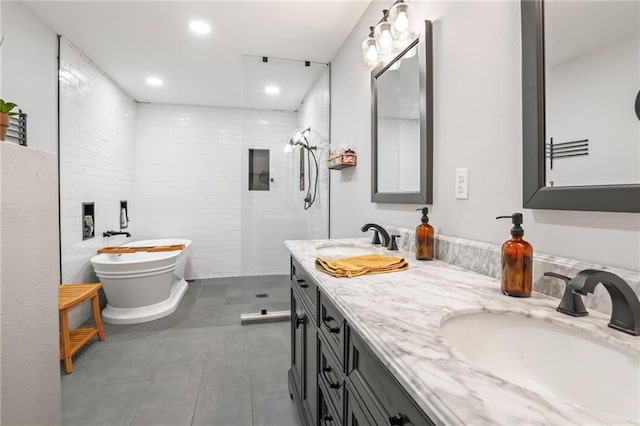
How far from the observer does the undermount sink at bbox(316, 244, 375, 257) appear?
5.46 feet

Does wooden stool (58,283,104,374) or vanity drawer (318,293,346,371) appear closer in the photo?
vanity drawer (318,293,346,371)

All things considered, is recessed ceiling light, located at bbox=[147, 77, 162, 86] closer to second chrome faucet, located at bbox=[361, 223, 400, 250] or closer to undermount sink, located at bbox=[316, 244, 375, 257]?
undermount sink, located at bbox=[316, 244, 375, 257]

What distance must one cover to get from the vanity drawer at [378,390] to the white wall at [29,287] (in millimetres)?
1218

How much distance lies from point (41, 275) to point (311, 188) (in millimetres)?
2395

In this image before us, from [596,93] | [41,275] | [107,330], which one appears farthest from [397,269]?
[107,330]

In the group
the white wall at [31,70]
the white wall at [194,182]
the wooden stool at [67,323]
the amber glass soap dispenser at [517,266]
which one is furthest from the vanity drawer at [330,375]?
the white wall at [194,182]

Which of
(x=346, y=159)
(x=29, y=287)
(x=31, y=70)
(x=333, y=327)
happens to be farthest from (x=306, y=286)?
(x=31, y=70)

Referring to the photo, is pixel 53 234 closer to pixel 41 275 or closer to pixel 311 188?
pixel 41 275

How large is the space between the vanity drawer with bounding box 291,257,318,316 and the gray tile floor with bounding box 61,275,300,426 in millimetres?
761

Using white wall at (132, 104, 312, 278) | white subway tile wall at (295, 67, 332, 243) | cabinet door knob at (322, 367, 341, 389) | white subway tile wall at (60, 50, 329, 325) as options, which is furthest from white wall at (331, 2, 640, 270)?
white wall at (132, 104, 312, 278)

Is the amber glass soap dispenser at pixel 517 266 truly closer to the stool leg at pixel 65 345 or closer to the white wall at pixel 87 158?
the stool leg at pixel 65 345

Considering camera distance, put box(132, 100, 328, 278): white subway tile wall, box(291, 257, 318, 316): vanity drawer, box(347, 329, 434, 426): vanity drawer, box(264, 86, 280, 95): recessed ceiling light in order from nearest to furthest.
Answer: box(347, 329, 434, 426): vanity drawer < box(291, 257, 318, 316): vanity drawer < box(264, 86, 280, 95): recessed ceiling light < box(132, 100, 328, 278): white subway tile wall

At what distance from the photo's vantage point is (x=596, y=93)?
77 cm

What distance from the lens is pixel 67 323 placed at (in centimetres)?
213
